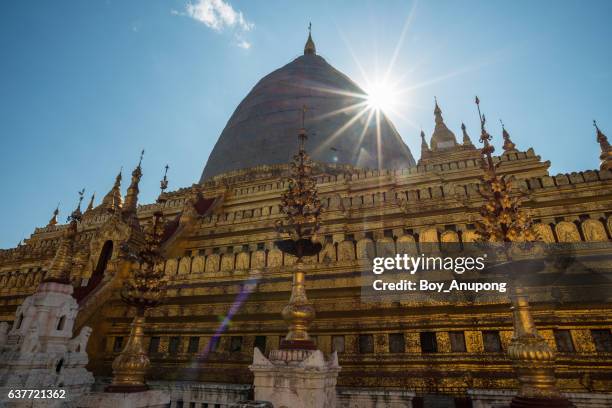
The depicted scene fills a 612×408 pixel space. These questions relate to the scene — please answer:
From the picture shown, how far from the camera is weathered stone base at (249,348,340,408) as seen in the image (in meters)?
5.24

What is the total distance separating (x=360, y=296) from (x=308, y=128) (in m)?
24.0

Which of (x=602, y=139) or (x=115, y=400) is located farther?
(x=602, y=139)

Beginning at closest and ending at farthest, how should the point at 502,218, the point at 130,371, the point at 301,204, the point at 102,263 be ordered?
the point at 502,218 → the point at 130,371 → the point at 301,204 → the point at 102,263

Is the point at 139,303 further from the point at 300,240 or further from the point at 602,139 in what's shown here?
the point at 602,139

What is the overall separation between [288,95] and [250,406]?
3516cm

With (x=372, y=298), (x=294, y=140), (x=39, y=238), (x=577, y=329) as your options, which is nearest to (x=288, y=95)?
(x=294, y=140)

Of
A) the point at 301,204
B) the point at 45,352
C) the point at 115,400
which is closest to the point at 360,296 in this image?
the point at 301,204

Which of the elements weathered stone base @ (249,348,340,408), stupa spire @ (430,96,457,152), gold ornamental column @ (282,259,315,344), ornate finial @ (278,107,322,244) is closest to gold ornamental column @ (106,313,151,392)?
weathered stone base @ (249,348,340,408)

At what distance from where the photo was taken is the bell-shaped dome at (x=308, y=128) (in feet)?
98.6

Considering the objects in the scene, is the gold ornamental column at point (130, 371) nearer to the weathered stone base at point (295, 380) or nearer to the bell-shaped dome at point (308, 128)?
the weathered stone base at point (295, 380)

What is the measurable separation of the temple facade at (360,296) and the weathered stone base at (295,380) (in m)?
1.39

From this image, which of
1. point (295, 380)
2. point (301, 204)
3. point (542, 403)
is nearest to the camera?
point (542, 403)

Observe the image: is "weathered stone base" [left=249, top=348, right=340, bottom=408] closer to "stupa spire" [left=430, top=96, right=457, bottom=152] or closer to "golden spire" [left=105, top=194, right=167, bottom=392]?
"golden spire" [left=105, top=194, right=167, bottom=392]

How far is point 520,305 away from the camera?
5137 millimetres
